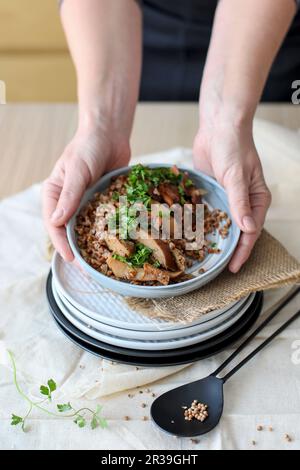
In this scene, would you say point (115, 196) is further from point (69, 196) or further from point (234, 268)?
point (234, 268)

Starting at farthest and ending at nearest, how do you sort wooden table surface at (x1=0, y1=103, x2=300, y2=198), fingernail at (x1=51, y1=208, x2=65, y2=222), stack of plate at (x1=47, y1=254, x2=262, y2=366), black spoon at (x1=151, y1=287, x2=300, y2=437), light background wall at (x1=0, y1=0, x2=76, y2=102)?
light background wall at (x1=0, y1=0, x2=76, y2=102) → wooden table surface at (x1=0, y1=103, x2=300, y2=198) → fingernail at (x1=51, y1=208, x2=65, y2=222) → stack of plate at (x1=47, y1=254, x2=262, y2=366) → black spoon at (x1=151, y1=287, x2=300, y2=437)

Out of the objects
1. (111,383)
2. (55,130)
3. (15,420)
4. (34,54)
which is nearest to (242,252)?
(111,383)

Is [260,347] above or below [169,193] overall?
below

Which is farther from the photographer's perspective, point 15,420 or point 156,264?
point 156,264

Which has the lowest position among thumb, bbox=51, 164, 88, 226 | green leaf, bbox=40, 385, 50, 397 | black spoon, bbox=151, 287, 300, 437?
green leaf, bbox=40, 385, 50, 397

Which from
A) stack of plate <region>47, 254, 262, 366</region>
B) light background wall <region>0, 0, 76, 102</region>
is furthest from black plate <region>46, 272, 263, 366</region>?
light background wall <region>0, 0, 76, 102</region>

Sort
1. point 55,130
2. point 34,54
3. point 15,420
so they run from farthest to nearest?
point 34,54
point 55,130
point 15,420

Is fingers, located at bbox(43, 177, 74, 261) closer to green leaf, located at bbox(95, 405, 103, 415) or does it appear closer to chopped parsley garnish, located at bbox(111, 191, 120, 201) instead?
chopped parsley garnish, located at bbox(111, 191, 120, 201)

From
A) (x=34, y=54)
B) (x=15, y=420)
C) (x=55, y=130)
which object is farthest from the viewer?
(x=34, y=54)
